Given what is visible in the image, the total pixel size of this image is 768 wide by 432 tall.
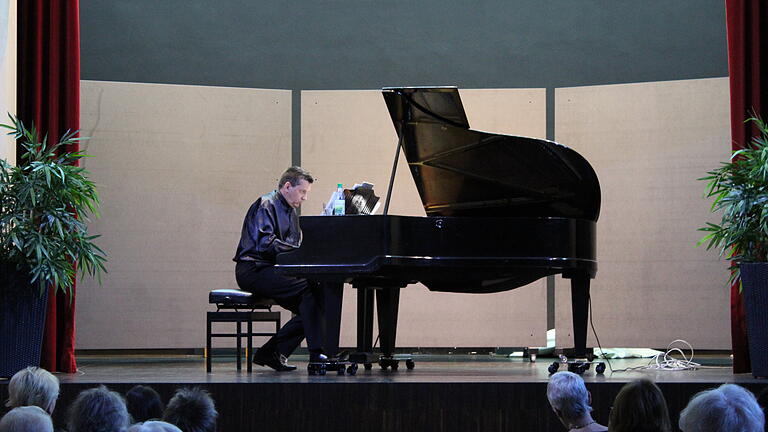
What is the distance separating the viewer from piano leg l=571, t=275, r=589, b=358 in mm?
4914

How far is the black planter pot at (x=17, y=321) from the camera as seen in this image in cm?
494

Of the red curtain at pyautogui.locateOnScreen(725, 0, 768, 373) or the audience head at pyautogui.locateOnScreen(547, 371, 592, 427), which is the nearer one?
Answer: the audience head at pyautogui.locateOnScreen(547, 371, 592, 427)

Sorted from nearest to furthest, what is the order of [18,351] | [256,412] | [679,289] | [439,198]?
[256,412] → [18,351] → [439,198] → [679,289]

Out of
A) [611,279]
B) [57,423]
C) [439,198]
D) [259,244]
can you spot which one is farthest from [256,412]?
[611,279]

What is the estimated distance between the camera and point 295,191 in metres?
5.45

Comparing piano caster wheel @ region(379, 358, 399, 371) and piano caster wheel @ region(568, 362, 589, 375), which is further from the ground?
piano caster wheel @ region(568, 362, 589, 375)

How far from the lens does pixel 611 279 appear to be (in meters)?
7.25

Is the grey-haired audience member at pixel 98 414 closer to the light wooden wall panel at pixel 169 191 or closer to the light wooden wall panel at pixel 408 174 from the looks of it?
the light wooden wall panel at pixel 169 191

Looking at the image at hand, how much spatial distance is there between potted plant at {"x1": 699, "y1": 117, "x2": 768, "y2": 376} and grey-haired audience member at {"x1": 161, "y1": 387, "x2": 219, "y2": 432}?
3.39 meters

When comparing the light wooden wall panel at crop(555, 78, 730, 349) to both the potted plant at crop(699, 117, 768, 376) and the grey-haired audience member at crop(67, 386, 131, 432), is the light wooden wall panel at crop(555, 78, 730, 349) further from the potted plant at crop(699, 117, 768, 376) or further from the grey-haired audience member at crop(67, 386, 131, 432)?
the grey-haired audience member at crop(67, 386, 131, 432)

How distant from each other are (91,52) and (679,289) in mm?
5079

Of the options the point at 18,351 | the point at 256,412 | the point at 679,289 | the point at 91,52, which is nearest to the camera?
the point at 256,412

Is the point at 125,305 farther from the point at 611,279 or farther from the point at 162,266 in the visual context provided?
the point at 611,279

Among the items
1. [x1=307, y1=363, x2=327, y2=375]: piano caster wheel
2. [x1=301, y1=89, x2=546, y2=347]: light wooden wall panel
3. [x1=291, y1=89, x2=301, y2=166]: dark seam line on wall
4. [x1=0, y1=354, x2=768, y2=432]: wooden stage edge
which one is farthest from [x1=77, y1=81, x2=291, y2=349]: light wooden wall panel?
[x1=0, y1=354, x2=768, y2=432]: wooden stage edge
